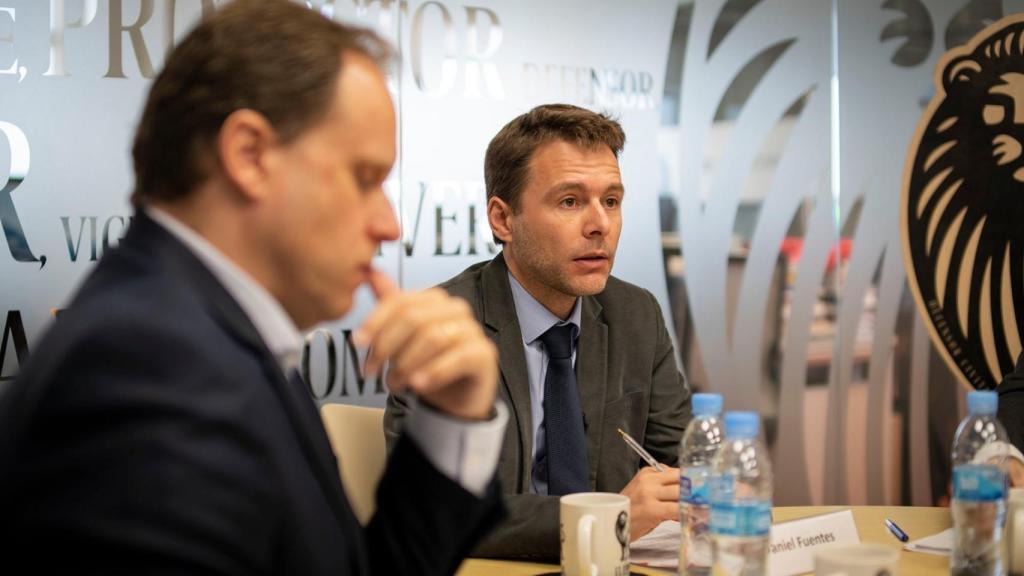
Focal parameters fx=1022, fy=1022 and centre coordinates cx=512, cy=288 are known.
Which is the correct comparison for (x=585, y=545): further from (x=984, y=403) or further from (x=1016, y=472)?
(x=1016, y=472)

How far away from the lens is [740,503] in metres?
1.30

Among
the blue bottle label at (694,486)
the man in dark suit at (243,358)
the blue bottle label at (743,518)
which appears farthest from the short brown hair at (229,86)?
the blue bottle label at (694,486)

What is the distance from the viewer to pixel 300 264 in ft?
3.44

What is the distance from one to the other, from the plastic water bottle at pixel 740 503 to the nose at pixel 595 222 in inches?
33.6

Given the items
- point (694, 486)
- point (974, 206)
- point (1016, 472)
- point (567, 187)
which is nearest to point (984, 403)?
point (1016, 472)

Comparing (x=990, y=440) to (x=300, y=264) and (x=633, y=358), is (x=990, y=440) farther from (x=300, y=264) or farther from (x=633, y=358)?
(x=300, y=264)

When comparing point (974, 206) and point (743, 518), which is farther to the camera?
point (974, 206)

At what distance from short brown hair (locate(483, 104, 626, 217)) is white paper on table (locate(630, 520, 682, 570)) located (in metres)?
0.88

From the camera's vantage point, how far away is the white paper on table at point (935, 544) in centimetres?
169

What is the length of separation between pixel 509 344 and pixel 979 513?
1.02 m

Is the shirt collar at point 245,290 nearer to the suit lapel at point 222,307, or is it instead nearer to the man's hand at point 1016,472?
the suit lapel at point 222,307

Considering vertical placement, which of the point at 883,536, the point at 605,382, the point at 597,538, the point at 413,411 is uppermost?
the point at 413,411

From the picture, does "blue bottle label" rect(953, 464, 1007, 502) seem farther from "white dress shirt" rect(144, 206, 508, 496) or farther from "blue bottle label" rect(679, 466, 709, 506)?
"white dress shirt" rect(144, 206, 508, 496)

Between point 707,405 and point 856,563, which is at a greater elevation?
point 707,405
